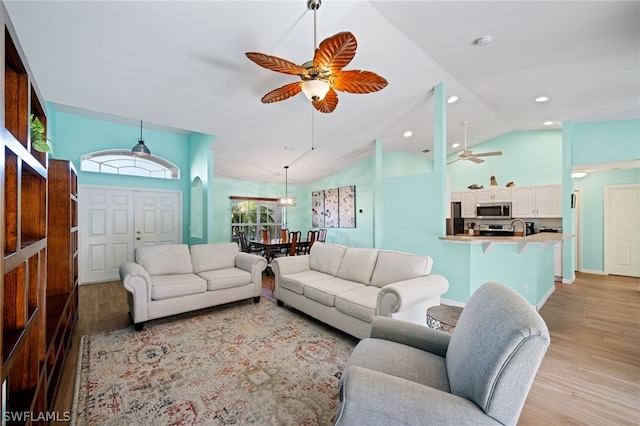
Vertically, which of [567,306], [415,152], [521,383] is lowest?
[567,306]

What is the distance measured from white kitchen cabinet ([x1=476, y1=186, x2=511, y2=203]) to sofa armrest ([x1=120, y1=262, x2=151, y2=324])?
686cm

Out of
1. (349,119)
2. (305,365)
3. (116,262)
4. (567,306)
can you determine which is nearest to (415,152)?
(349,119)

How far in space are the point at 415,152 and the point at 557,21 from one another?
4.54 metres

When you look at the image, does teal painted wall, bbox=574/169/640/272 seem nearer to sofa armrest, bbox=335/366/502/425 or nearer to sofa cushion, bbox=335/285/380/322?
sofa cushion, bbox=335/285/380/322

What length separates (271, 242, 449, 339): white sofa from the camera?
8.04ft

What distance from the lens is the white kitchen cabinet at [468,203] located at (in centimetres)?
674

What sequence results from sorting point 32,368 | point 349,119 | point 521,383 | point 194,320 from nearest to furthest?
point 521,383 < point 32,368 < point 194,320 < point 349,119

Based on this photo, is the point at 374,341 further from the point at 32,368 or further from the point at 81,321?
the point at 81,321

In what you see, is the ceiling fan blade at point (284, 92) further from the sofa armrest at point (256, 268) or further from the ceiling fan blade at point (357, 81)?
the sofa armrest at point (256, 268)

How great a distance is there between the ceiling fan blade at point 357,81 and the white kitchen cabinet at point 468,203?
5324 millimetres

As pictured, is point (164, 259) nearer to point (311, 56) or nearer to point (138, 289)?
point (138, 289)

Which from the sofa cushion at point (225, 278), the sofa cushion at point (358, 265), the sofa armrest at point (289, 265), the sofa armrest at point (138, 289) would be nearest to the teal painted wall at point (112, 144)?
the sofa cushion at point (225, 278)

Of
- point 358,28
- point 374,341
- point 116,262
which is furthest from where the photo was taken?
point 116,262

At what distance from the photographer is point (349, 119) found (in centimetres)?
465
